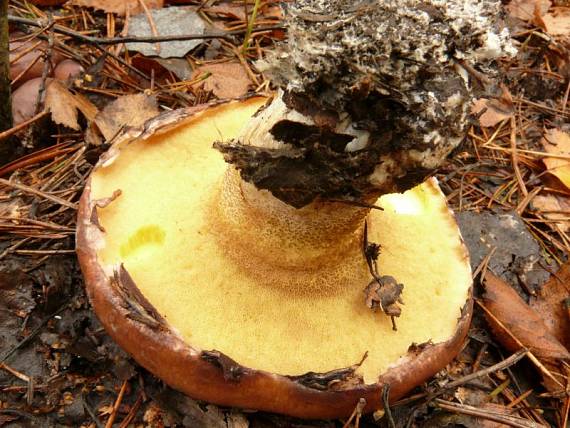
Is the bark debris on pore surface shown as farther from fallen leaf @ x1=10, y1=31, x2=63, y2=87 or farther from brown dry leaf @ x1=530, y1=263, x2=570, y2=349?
fallen leaf @ x1=10, y1=31, x2=63, y2=87

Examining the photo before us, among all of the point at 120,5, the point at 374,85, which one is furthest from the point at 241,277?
the point at 120,5

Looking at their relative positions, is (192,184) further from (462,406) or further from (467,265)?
(462,406)

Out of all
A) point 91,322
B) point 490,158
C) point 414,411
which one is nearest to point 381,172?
point 414,411

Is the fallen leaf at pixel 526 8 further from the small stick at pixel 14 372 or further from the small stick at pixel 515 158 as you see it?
the small stick at pixel 14 372

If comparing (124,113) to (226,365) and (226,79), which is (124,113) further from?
(226,365)

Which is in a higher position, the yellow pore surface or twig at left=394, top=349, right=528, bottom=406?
the yellow pore surface

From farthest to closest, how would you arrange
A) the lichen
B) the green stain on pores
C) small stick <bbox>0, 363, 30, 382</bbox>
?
small stick <bbox>0, 363, 30, 382</bbox>
the green stain on pores
the lichen

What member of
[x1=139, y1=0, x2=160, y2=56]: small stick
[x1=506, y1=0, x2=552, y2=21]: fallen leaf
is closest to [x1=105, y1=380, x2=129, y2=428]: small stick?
[x1=139, y1=0, x2=160, y2=56]: small stick

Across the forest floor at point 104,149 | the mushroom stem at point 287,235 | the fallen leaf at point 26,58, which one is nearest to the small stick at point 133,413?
the forest floor at point 104,149
